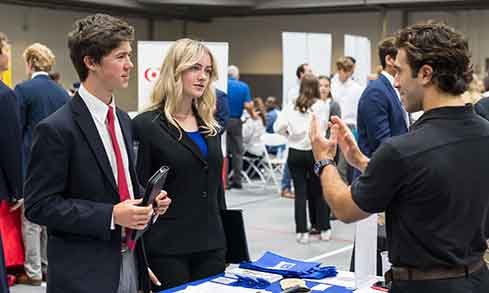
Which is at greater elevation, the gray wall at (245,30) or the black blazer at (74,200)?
the gray wall at (245,30)

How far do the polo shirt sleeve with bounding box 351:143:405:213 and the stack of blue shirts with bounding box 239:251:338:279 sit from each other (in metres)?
0.99

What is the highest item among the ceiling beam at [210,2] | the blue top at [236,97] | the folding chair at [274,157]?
the ceiling beam at [210,2]

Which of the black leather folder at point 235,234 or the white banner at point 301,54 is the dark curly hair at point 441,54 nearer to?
the black leather folder at point 235,234

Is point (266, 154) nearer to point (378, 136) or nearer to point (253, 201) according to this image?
point (253, 201)

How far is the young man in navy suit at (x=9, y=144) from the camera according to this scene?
396 cm

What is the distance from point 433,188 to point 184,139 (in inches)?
51.7

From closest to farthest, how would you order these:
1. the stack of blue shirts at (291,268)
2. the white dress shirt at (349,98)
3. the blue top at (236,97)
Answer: the stack of blue shirts at (291,268) → the white dress shirt at (349,98) → the blue top at (236,97)

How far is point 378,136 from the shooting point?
4203 mm

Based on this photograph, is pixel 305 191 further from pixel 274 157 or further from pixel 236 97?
pixel 274 157

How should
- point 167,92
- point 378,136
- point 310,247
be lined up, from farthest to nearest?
point 310,247 → point 378,136 → point 167,92

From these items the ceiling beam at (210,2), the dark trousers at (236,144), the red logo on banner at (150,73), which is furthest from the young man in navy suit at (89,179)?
the ceiling beam at (210,2)

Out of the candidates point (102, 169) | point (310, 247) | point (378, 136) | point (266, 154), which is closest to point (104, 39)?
point (102, 169)

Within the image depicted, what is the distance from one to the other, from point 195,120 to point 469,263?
147cm

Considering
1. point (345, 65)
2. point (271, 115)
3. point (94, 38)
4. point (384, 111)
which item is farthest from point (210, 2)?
point (94, 38)
